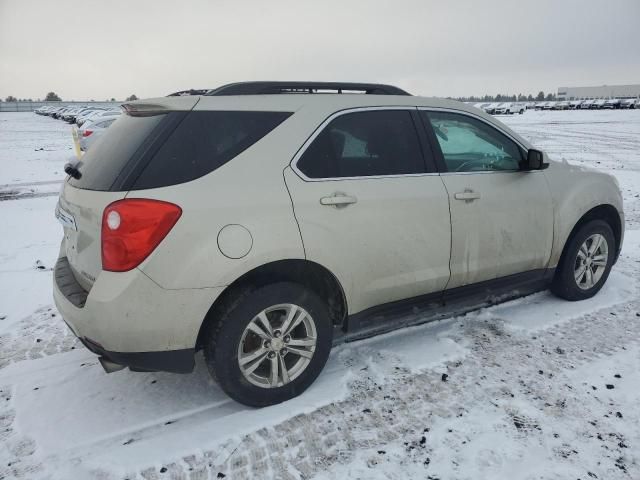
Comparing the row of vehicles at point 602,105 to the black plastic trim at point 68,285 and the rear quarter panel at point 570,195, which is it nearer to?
the rear quarter panel at point 570,195

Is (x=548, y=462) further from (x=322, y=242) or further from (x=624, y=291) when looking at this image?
(x=624, y=291)

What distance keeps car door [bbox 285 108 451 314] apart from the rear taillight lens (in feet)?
2.44

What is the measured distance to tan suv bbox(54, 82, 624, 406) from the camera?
98.2 inches

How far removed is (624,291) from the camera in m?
4.63

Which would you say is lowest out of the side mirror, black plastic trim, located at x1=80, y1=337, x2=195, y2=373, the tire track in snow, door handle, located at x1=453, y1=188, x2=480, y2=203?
the tire track in snow

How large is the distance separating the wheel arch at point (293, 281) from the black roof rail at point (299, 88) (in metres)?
1.13

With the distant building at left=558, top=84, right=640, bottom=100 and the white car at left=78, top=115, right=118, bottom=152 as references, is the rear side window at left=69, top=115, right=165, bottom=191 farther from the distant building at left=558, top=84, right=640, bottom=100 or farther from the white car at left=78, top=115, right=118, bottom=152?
the distant building at left=558, top=84, right=640, bottom=100

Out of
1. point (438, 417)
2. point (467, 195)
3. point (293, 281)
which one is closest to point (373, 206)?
point (293, 281)

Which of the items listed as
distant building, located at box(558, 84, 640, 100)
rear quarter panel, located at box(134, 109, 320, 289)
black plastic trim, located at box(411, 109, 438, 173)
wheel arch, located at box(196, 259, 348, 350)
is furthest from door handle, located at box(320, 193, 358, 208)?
distant building, located at box(558, 84, 640, 100)

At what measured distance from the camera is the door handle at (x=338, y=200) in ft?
9.43

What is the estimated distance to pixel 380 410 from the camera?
2.90 meters

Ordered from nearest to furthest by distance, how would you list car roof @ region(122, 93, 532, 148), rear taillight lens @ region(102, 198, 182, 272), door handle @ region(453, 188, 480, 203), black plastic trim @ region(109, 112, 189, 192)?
rear taillight lens @ region(102, 198, 182, 272)
black plastic trim @ region(109, 112, 189, 192)
car roof @ region(122, 93, 532, 148)
door handle @ region(453, 188, 480, 203)

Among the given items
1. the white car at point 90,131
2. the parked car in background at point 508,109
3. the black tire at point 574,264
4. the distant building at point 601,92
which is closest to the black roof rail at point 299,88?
the black tire at point 574,264

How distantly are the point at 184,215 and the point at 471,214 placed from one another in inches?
81.7
